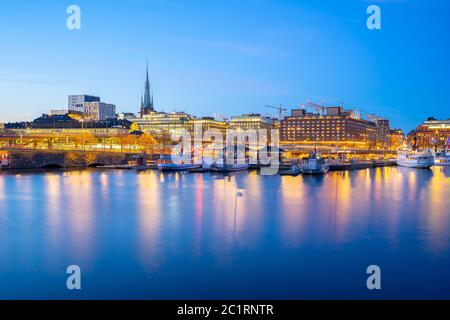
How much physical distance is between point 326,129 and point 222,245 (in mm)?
113176

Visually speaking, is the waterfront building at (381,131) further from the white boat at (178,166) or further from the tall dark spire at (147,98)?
the white boat at (178,166)

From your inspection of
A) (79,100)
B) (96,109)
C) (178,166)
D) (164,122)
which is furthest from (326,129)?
(79,100)

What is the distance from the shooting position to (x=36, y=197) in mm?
25438

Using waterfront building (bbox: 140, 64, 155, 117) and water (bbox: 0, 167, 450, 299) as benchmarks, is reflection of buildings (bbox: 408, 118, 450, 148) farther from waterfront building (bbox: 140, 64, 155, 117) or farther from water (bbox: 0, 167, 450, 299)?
water (bbox: 0, 167, 450, 299)

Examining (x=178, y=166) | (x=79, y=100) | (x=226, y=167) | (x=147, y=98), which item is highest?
(x=147, y=98)

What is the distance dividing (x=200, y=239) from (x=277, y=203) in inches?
380

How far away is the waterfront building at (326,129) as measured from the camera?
395ft

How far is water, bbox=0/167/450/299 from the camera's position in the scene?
33.8 ft

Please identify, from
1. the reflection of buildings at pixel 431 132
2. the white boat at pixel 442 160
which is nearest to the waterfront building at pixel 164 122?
the reflection of buildings at pixel 431 132

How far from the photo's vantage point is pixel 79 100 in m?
155

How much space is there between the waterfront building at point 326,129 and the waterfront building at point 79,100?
2722 inches

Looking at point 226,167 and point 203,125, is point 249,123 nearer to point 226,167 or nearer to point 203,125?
point 203,125

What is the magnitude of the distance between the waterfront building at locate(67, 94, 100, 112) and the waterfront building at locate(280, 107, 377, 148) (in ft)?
227
